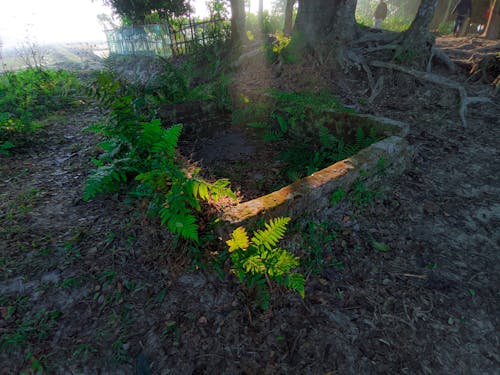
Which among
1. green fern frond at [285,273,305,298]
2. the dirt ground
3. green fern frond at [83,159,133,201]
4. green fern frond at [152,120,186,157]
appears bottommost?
the dirt ground

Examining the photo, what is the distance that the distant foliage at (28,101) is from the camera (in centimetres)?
511

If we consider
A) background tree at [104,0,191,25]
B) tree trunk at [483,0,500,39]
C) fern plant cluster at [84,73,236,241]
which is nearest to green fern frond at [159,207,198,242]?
fern plant cluster at [84,73,236,241]

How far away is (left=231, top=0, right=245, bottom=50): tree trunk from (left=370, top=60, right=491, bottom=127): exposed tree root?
5.31 metres

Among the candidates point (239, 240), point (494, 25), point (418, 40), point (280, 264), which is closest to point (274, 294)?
point (280, 264)

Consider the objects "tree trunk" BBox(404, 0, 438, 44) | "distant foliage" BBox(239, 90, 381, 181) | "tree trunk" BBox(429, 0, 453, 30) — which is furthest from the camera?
"tree trunk" BBox(429, 0, 453, 30)

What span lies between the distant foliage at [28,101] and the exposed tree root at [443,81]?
6.60 metres

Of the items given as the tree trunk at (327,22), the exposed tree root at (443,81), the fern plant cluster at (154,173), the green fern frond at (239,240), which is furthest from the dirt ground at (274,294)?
the tree trunk at (327,22)

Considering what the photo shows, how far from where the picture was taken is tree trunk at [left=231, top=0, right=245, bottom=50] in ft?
31.7

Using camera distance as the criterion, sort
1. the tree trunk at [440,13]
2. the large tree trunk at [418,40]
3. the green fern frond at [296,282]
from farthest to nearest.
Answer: the tree trunk at [440,13], the large tree trunk at [418,40], the green fern frond at [296,282]

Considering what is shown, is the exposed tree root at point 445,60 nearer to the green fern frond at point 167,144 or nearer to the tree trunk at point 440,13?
the green fern frond at point 167,144

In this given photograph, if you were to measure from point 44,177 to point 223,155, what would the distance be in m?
2.70

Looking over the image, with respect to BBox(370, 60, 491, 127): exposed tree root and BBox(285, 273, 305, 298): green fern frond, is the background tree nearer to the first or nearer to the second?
BBox(370, 60, 491, 127): exposed tree root

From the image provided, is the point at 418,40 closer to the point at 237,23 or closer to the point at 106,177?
the point at 237,23

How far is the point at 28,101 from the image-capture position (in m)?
7.08
